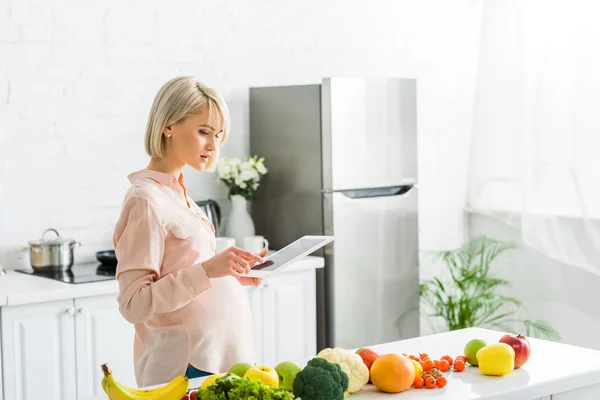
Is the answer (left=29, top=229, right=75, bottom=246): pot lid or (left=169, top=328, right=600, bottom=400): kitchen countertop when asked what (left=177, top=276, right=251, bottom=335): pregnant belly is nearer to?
(left=169, top=328, right=600, bottom=400): kitchen countertop

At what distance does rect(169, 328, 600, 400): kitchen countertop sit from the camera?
2.05 meters

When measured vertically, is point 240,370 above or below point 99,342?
above

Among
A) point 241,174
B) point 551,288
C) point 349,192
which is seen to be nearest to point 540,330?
point 551,288

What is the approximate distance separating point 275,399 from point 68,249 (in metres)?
2.26

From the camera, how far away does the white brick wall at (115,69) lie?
12.4 ft

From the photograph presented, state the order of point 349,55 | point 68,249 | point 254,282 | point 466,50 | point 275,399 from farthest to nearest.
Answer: point 466,50
point 349,55
point 68,249
point 254,282
point 275,399

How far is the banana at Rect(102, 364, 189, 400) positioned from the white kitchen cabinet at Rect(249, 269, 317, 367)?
2.05 meters

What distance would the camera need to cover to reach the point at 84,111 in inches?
155

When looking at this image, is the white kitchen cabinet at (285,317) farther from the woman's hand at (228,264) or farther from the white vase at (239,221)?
the woman's hand at (228,264)

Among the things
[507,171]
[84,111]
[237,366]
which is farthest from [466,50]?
[237,366]

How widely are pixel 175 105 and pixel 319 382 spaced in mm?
821

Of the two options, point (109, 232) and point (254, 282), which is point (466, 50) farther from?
point (254, 282)

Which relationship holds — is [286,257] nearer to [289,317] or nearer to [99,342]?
[99,342]

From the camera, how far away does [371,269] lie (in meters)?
4.28
